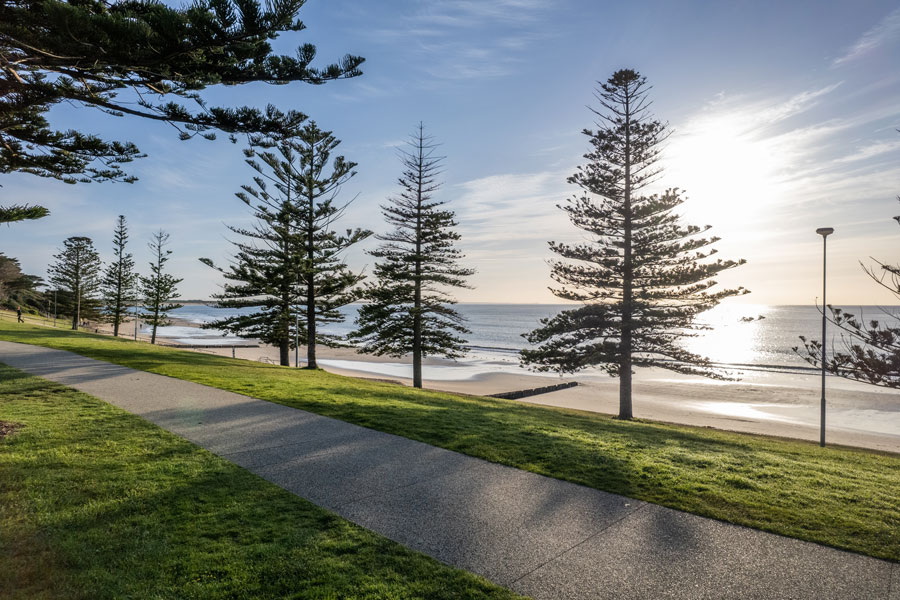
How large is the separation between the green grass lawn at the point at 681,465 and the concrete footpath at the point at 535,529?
0.29 metres

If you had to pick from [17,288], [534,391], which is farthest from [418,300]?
[17,288]

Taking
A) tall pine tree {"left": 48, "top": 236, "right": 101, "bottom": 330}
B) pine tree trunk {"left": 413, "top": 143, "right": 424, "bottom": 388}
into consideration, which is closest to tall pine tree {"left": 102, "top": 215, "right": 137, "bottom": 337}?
tall pine tree {"left": 48, "top": 236, "right": 101, "bottom": 330}

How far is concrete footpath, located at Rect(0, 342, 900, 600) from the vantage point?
9.72ft

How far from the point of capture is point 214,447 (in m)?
5.59

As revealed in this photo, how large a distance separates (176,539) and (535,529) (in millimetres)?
2777

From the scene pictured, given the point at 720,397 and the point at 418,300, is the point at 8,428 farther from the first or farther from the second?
the point at 720,397

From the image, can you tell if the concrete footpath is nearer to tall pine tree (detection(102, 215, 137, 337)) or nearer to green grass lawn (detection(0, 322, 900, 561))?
green grass lawn (detection(0, 322, 900, 561))

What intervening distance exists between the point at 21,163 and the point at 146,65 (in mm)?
4259

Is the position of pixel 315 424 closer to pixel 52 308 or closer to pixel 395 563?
pixel 395 563

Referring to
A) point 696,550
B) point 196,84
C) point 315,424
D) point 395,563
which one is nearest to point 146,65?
point 196,84

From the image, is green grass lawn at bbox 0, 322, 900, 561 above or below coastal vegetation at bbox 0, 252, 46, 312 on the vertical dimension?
below

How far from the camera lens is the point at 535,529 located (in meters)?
3.64

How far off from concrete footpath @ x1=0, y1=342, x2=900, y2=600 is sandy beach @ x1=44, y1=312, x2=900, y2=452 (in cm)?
1409

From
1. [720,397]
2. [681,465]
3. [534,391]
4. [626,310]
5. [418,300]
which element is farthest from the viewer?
[534,391]
